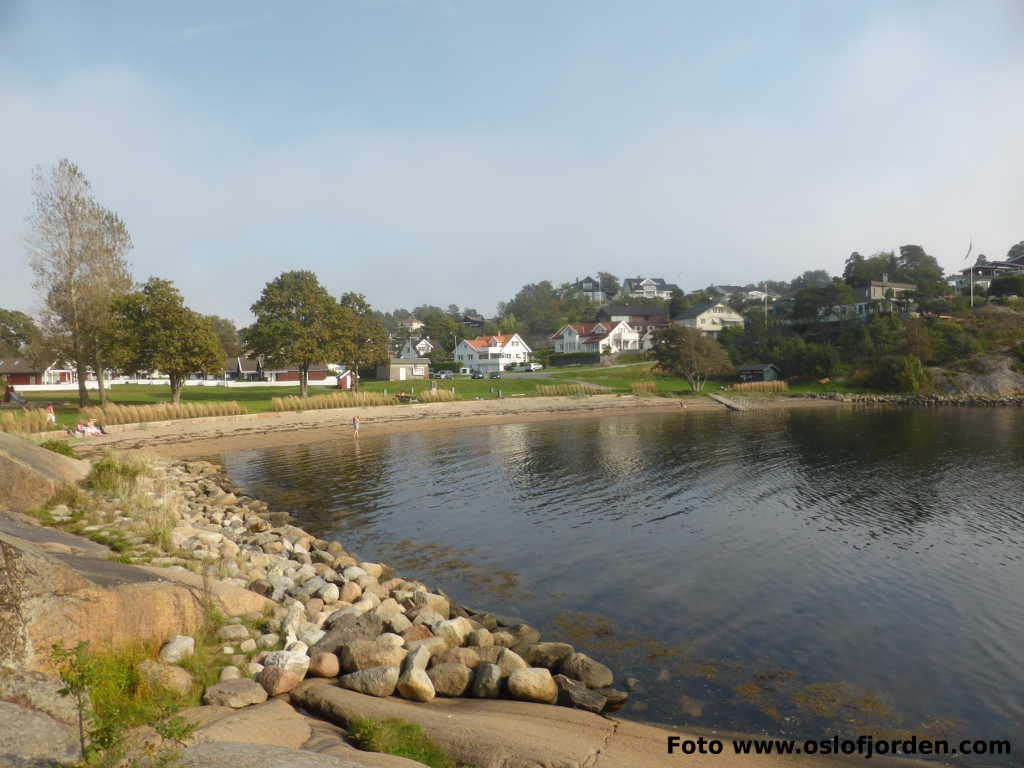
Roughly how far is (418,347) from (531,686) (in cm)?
12902

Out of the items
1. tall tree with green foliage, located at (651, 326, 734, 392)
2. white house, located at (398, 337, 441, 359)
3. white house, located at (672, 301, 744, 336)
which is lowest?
tall tree with green foliage, located at (651, 326, 734, 392)

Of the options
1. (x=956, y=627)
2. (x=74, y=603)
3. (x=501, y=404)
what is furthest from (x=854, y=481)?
(x=501, y=404)

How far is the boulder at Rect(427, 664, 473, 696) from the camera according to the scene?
9.21 meters

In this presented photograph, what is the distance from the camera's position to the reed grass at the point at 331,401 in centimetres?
5212

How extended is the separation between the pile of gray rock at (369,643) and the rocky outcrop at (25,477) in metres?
3.96

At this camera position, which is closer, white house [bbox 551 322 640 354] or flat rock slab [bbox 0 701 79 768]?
flat rock slab [bbox 0 701 79 768]

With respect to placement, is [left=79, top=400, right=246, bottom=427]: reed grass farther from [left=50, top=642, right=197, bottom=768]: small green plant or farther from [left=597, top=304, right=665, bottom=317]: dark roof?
[left=597, top=304, right=665, bottom=317]: dark roof

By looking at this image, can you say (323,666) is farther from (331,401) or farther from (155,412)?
(331,401)

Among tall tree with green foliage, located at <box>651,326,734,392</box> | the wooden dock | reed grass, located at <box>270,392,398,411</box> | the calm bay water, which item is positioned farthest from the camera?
tall tree with green foliage, located at <box>651,326,734,392</box>

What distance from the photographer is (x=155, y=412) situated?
44.1m

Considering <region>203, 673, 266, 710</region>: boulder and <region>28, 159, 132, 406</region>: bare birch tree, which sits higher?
<region>28, 159, 132, 406</region>: bare birch tree

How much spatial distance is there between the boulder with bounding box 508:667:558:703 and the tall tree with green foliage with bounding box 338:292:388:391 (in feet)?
179

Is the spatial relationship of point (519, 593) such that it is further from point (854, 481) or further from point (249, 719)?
point (854, 481)

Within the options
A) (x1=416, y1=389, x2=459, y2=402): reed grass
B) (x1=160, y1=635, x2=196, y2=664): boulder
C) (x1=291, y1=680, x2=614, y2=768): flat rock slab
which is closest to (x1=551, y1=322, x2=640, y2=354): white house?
(x1=416, y1=389, x2=459, y2=402): reed grass
